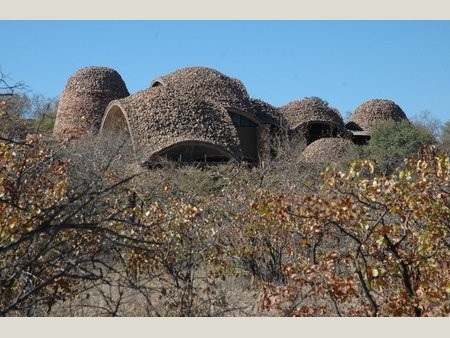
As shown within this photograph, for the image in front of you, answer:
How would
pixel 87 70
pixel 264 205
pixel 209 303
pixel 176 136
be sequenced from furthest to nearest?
pixel 87 70 < pixel 176 136 < pixel 264 205 < pixel 209 303

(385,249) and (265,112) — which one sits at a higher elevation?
(265,112)

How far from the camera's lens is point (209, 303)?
494 cm

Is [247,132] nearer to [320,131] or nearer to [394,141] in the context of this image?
[320,131]

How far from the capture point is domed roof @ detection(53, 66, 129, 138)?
1352 inches

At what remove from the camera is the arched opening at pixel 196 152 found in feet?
85.5

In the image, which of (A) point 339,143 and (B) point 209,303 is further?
(A) point 339,143

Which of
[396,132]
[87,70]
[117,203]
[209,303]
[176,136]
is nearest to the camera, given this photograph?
[209,303]

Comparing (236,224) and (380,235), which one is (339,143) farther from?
(380,235)

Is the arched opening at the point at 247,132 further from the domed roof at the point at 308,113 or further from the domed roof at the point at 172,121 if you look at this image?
the domed roof at the point at 172,121

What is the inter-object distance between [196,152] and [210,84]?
711cm

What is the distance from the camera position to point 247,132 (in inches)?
1270

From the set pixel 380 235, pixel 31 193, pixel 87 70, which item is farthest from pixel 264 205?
pixel 87 70

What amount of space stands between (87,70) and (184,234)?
30715 mm

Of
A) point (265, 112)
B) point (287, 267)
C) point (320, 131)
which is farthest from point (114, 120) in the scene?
point (287, 267)
